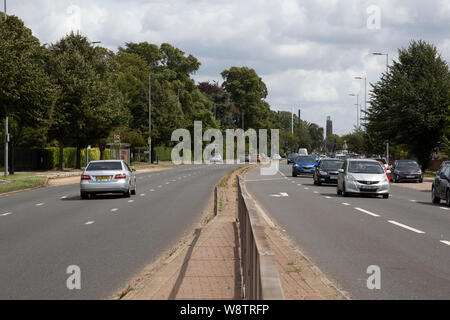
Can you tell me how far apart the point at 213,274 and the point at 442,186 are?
53.7 feet

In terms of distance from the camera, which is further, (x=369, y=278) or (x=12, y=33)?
(x=12, y=33)

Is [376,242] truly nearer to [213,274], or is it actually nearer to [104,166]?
[213,274]

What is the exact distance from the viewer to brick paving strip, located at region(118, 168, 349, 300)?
7410 mm

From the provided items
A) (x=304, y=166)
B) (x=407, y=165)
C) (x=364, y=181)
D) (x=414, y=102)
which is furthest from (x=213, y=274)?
(x=414, y=102)

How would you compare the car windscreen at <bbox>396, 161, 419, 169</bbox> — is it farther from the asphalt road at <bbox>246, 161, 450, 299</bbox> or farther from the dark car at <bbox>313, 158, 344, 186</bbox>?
the asphalt road at <bbox>246, 161, 450, 299</bbox>

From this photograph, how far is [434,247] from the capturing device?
11.7 meters

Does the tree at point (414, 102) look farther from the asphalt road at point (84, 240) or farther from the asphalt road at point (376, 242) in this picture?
the asphalt road at point (84, 240)

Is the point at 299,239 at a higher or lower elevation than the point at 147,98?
lower

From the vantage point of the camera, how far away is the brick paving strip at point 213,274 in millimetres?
7410

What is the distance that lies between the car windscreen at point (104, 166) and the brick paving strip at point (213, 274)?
491 inches

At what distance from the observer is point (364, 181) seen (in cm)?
2581
